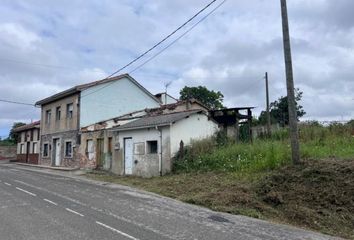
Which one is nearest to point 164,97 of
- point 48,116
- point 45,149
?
point 48,116

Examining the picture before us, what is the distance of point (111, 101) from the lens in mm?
36125

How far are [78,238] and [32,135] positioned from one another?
41536 mm

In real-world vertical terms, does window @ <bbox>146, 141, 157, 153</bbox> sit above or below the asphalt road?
above

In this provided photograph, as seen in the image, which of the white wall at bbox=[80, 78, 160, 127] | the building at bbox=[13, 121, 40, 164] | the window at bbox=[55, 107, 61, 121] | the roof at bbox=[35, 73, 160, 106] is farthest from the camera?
the building at bbox=[13, 121, 40, 164]

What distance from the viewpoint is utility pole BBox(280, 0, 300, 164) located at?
1454 cm

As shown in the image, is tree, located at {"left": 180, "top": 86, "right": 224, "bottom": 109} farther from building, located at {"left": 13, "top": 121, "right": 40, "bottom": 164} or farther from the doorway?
the doorway

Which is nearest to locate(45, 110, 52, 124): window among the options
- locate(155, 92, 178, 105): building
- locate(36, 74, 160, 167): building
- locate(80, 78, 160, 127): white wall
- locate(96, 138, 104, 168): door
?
locate(36, 74, 160, 167): building

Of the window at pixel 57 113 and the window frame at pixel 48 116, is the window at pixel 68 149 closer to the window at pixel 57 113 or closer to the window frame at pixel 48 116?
the window at pixel 57 113

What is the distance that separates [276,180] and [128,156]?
503 inches

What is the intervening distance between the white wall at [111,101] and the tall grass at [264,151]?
1446 centimetres

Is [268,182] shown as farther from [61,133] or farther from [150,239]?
[61,133]

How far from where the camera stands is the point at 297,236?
29.6 ft

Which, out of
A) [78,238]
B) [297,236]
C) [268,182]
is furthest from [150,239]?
[268,182]

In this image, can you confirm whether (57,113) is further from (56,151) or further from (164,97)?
(164,97)
